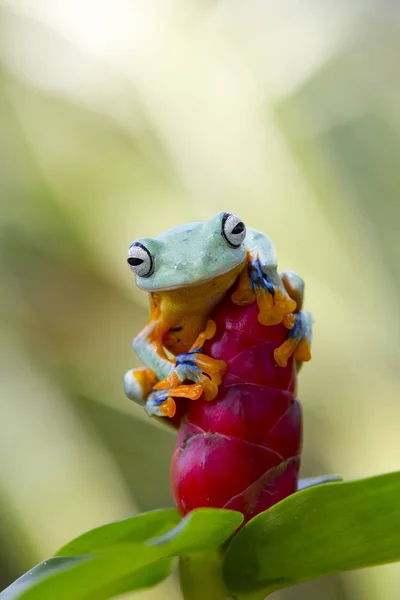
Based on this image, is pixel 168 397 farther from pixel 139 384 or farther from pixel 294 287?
pixel 294 287

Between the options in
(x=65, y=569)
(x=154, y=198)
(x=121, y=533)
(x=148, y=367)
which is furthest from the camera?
(x=154, y=198)

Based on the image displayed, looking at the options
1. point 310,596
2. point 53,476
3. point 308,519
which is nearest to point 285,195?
point 53,476

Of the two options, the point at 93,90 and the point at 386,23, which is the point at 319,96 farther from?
the point at 93,90

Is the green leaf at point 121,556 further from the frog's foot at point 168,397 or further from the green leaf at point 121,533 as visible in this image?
the frog's foot at point 168,397

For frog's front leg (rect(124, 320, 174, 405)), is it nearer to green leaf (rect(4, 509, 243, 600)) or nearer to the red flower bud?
the red flower bud

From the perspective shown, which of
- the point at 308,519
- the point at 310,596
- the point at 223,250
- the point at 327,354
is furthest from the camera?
the point at 310,596

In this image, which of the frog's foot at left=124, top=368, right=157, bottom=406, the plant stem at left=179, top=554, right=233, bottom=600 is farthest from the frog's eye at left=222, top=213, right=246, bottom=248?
the plant stem at left=179, top=554, right=233, bottom=600

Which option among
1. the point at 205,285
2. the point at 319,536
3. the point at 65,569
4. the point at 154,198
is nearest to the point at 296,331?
the point at 205,285
